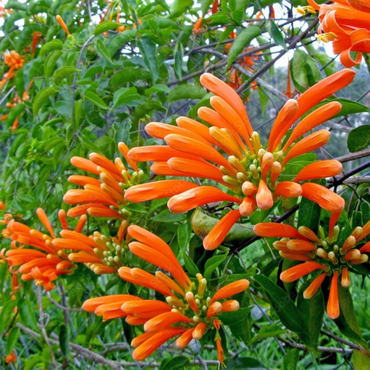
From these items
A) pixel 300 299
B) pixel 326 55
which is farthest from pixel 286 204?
pixel 326 55

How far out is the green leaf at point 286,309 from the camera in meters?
0.97

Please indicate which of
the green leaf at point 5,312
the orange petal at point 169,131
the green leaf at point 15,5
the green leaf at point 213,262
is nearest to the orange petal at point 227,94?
the orange petal at point 169,131

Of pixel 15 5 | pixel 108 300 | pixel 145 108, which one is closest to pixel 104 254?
pixel 108 300

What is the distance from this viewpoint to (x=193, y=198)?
800 mm

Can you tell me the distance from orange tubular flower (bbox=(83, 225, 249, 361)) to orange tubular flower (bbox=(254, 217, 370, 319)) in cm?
12

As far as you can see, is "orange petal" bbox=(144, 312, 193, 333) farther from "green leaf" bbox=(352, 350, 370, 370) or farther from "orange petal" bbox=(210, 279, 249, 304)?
"green leaf" bbox=(352, 350, 370, 370)

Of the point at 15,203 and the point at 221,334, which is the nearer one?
the point at 221,334

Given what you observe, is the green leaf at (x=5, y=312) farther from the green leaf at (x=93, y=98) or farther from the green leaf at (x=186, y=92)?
the green leaf at (x=186, y=92)

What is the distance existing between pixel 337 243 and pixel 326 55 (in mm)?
1025

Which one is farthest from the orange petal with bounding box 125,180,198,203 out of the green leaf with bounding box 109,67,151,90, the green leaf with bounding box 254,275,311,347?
the green leaf with bounding box 109,67,151,90

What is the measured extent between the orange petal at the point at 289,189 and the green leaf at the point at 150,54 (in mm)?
1087

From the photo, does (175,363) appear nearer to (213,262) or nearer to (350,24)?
(213,262)

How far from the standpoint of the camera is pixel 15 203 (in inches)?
84.7

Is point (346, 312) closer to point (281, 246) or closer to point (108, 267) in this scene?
point (281, 246)
